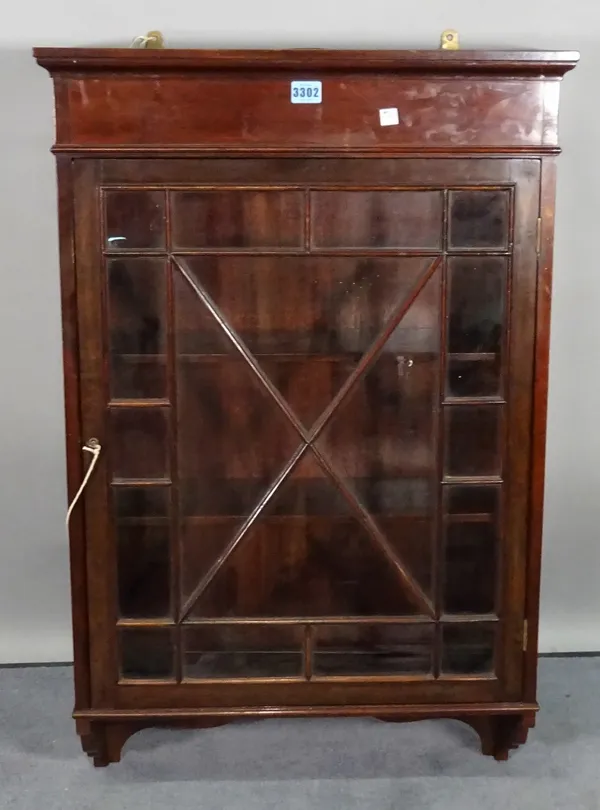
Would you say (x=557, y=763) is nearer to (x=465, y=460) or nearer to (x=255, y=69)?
(x=465, y=460)

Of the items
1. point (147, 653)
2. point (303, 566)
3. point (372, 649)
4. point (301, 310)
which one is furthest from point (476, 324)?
point (147, 653)

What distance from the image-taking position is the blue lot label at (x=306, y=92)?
1624 millimetres

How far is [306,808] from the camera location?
5.82ft

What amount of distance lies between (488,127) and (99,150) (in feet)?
2.71

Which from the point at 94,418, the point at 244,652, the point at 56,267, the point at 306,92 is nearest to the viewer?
the point at 306,92

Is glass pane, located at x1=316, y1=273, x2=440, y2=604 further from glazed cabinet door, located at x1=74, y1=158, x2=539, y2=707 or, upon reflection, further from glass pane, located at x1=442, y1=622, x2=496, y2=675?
glass pane, located at x1=442, y1=622, x2=496, y2=675

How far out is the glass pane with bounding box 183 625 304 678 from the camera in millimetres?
1832

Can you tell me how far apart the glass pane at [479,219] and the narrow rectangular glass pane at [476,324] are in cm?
4

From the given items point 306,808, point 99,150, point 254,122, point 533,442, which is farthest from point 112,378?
point 306,808

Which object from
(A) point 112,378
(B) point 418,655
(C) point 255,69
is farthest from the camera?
(B) point 418,655

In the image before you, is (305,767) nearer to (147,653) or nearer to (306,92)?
(147,653)

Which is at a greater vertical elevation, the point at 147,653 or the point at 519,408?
the point at 519,408

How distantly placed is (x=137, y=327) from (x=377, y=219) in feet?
1.89

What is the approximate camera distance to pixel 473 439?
1774 mm
